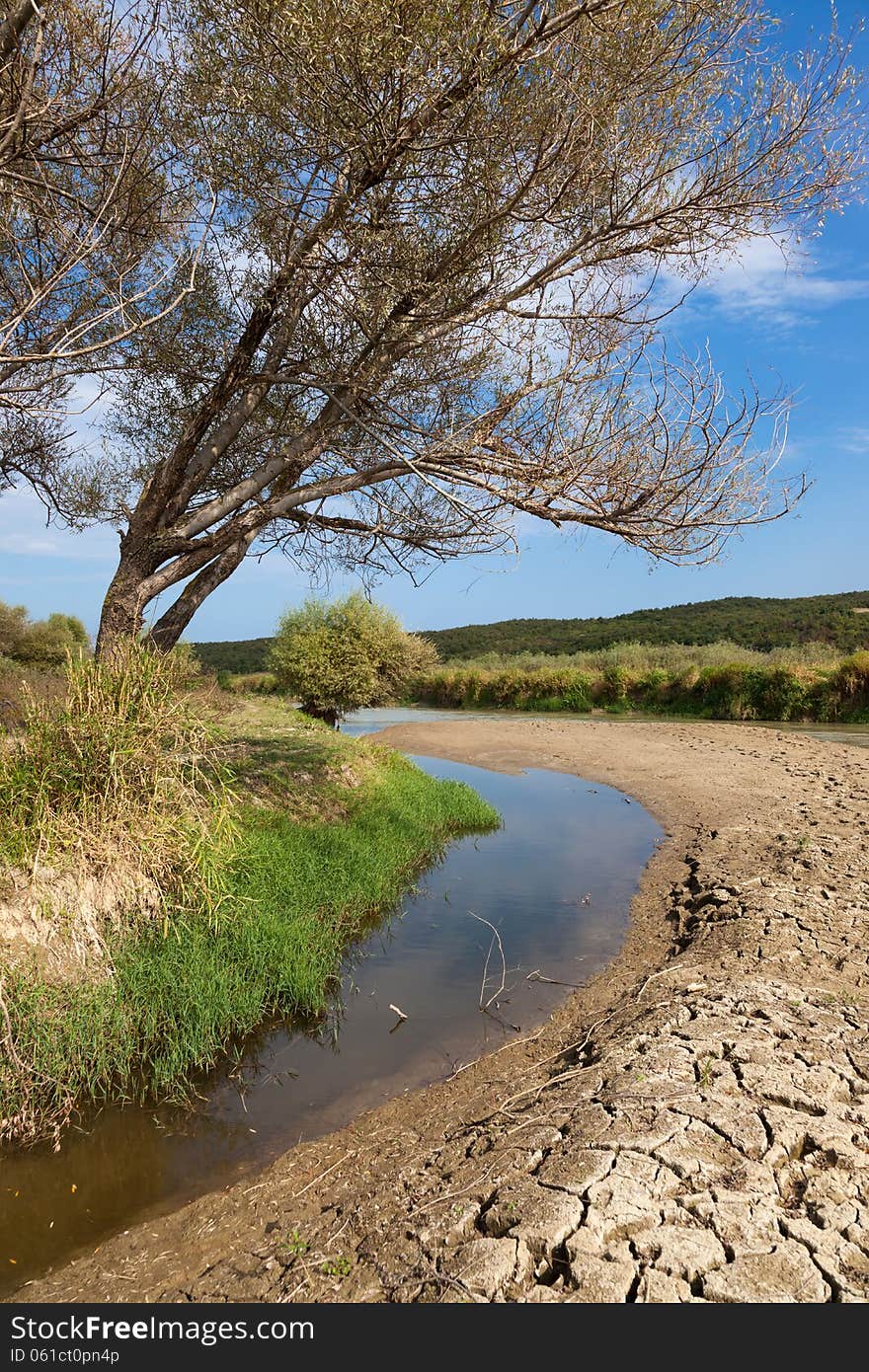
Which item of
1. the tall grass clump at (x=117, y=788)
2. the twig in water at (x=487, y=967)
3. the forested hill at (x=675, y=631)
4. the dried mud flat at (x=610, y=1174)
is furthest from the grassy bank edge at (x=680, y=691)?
the dried mud flat at (x=610, y=1174)

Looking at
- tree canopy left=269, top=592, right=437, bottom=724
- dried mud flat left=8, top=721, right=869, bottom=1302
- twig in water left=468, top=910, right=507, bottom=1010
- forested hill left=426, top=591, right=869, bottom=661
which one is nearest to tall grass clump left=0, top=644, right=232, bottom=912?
twig in water left=468, top=910, right=507, bottom=1010

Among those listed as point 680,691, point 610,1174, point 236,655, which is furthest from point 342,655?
point 236,655

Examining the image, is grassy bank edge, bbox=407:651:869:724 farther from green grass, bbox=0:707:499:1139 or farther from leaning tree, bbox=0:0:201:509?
leaning tree, bbox=0:0:201:509

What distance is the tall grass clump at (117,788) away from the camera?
5.94 m

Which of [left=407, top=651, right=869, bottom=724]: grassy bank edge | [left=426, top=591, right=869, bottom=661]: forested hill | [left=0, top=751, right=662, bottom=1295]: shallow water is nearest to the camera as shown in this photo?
[left=0, top=751, right=662, bottom=1295]: shallow water

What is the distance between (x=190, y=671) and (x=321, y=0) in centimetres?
608

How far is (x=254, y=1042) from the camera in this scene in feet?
19.0

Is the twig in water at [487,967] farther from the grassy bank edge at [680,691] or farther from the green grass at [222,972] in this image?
the grassy bank edge at [680,691]

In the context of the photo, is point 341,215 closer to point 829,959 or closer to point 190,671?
point 190,671

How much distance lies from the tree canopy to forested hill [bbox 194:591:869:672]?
1337 cm

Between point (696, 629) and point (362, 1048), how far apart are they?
54.7m

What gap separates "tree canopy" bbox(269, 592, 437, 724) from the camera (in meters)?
23.9

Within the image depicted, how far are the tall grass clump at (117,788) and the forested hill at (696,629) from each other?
1545 inches

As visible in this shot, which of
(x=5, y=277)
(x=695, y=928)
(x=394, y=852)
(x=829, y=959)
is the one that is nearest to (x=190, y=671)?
(x=394, y=852)
